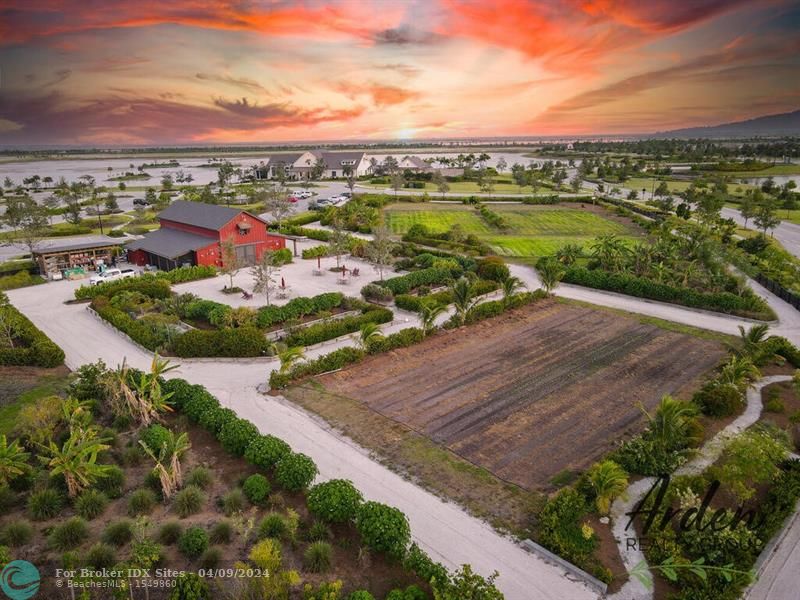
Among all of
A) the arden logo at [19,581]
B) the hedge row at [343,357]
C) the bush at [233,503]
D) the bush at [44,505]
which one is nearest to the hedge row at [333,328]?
the hedge row at [343,357]

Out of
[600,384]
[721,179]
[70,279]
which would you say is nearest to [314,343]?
[600,384]

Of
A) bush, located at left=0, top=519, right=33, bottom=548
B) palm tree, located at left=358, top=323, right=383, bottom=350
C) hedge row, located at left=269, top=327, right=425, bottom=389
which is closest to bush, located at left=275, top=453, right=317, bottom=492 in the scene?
bush, located at left=0, top=519, right=33, bottom=548

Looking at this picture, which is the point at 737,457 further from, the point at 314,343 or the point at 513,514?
the point at 314,343

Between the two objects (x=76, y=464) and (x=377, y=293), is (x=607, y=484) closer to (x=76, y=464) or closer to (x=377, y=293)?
(x=76, y=464)

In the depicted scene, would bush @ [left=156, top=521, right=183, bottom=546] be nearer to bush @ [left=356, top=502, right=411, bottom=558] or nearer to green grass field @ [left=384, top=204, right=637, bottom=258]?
bush @ [left=356, top=502, right=411, bottom=558]

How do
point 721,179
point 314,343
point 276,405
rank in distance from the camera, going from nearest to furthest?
point 276,405 < point 314,343 < point 721,179

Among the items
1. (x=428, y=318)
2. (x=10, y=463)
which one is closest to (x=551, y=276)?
(x=428, y=318)
